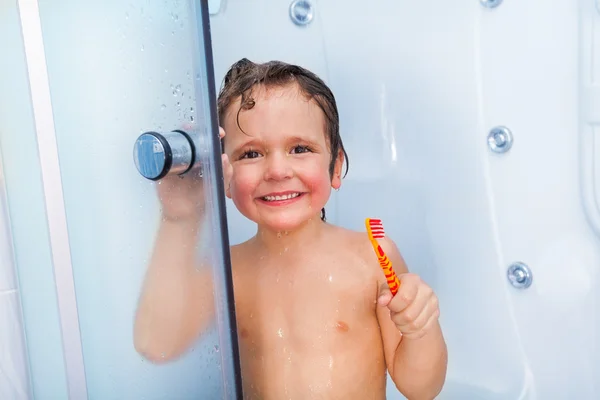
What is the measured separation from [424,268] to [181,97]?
26.0 inches

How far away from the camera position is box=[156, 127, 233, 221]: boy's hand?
2.13ft

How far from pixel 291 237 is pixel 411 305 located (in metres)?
0.25

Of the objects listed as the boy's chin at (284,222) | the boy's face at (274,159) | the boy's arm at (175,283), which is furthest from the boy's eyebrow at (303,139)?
the boy's arm at (175,283)

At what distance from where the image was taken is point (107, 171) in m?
0.71

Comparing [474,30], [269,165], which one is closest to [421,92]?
[474,30]

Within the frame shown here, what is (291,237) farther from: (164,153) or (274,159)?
(164,153)

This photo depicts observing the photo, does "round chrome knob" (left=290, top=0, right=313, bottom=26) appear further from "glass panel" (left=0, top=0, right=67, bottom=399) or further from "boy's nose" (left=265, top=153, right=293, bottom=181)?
"glass panel" (left=0, top=0, right=67, bottom=399)

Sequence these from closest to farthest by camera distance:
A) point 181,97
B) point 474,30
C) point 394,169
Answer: point 181,97 → point 474,30 → point 394,169

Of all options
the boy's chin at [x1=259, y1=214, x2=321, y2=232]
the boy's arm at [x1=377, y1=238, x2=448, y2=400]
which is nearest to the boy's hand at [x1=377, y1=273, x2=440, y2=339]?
the boy's arm at [x1=377, y1=238, x2=448, y2=400]

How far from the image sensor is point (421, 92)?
1.14 metres

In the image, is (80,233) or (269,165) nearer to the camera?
(80,233)

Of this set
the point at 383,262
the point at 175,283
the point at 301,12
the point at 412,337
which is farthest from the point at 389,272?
the point at 301,12

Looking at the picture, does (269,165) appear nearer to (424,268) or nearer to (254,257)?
(254,257)

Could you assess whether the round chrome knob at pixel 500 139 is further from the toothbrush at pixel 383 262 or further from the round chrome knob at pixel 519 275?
the toothbrush at pixel 383 262
